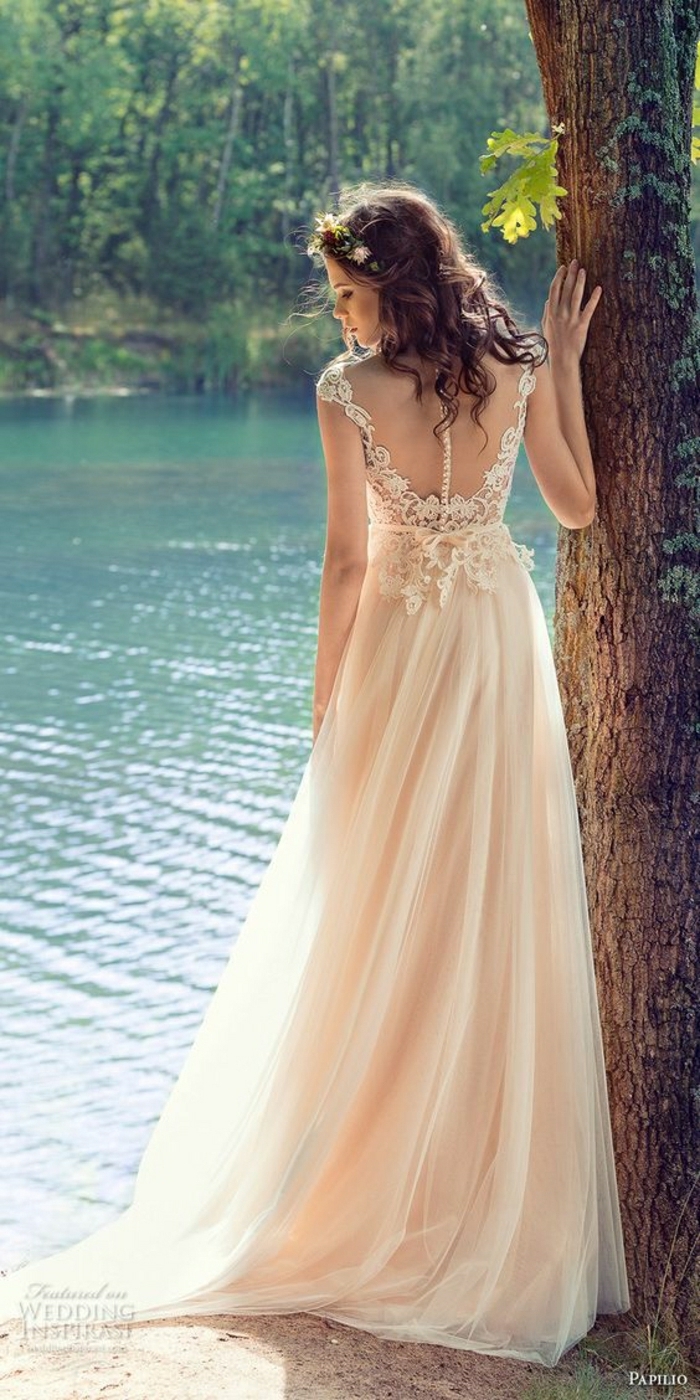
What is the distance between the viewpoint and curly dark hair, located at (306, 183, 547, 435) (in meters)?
2.65

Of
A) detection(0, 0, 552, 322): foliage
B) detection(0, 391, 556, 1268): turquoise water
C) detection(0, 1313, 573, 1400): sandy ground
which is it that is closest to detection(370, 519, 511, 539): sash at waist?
detection(0, 1313, 573, 1400): sandy ground

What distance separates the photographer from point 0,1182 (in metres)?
4.67

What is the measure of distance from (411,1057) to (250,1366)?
57cm

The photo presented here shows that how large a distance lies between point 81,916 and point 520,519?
11.3m

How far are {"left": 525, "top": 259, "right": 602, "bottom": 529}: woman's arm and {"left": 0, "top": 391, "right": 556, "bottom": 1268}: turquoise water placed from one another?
258 centimetres

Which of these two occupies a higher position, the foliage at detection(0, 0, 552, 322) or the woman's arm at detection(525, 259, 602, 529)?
the foliage at detection(0, 0, 552, 322)

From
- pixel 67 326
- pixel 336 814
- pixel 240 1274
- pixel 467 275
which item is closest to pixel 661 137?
pixel 467 275

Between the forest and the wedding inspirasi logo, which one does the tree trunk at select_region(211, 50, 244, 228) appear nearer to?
the forest

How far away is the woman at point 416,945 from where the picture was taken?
2.67 meters

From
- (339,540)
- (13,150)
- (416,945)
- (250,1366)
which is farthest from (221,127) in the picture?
(250,1366)

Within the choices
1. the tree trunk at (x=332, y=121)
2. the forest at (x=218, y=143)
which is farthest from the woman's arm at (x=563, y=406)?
the tree trunk at (x=332, y=121)

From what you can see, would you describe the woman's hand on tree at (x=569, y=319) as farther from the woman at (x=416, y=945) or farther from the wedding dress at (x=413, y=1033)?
the wedding dress at (x=413, y=1033)

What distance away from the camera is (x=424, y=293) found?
2.65 meters

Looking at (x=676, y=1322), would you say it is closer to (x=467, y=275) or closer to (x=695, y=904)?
(x=695, y=904)
